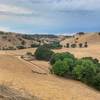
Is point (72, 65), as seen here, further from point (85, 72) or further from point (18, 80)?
point (18, 80)

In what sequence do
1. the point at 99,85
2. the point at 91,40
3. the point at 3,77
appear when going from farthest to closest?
the point at 91,40
the point at 99,85
the point at 3,77

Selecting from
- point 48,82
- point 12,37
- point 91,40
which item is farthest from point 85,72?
point 91,40

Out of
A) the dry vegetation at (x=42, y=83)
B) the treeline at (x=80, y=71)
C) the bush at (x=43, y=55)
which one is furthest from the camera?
the bush at (x=43, y=55)

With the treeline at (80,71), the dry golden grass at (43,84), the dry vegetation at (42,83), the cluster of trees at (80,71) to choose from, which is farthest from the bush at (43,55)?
the cluster of trees at (80,71)

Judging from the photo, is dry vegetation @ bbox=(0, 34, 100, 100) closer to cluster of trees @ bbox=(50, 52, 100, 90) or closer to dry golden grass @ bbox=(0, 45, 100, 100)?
dry golden grass @ bbox=(0, 45, 100, 100)

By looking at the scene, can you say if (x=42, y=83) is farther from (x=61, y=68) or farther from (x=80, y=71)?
(x=61, y=68)

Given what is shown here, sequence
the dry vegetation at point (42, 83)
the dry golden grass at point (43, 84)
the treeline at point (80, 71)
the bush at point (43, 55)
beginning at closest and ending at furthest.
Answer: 1. the dry vegetation at point (42, 83)
2. the dry golden grass at point (43, 84)
3. the treeline at point (80, 71)
4. the bush at point (43, 55)

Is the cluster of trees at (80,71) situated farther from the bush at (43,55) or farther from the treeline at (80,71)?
the bush at (43,55)

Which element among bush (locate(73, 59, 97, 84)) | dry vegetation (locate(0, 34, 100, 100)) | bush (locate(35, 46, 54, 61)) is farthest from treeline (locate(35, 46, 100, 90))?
bush (locate(35, 46, 54, 61))
